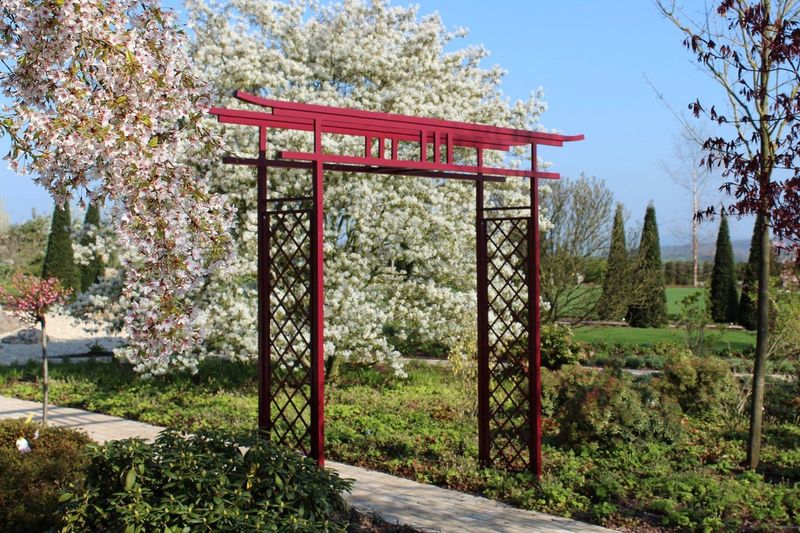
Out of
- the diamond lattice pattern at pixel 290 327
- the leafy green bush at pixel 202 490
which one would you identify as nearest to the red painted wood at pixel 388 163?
the diamond lattice pattern at pixel 290 327

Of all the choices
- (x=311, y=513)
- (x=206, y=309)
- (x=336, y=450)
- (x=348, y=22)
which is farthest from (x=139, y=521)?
(x=348, y=22)

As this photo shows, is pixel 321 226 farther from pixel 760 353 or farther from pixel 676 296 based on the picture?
pixel 676 296

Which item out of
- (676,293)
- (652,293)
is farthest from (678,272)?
(652,293)

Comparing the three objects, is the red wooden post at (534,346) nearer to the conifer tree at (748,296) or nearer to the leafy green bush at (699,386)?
the leafy green bush at (699,386)

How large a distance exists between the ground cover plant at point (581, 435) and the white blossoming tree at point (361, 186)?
839 mm

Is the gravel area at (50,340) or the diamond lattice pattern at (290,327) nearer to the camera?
the diamond lattice pattern at (290,327)

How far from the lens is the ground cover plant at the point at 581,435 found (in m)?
5.89

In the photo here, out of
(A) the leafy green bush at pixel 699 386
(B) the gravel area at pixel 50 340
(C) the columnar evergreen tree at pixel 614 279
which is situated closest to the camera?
(A) the leafy green bush at pixel 699 386

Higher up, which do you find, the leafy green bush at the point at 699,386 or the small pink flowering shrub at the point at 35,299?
the small pink flowering shrub at the point at 35,299

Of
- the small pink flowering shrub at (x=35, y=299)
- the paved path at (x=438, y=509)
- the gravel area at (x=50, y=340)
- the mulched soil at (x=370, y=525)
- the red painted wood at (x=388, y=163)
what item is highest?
the red painted wood at (x=388, y=163)

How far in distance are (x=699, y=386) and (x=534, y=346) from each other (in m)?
3.52

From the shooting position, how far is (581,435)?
743cm

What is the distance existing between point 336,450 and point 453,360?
1.52 meters

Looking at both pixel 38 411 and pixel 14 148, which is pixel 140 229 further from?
pixel 38 411
